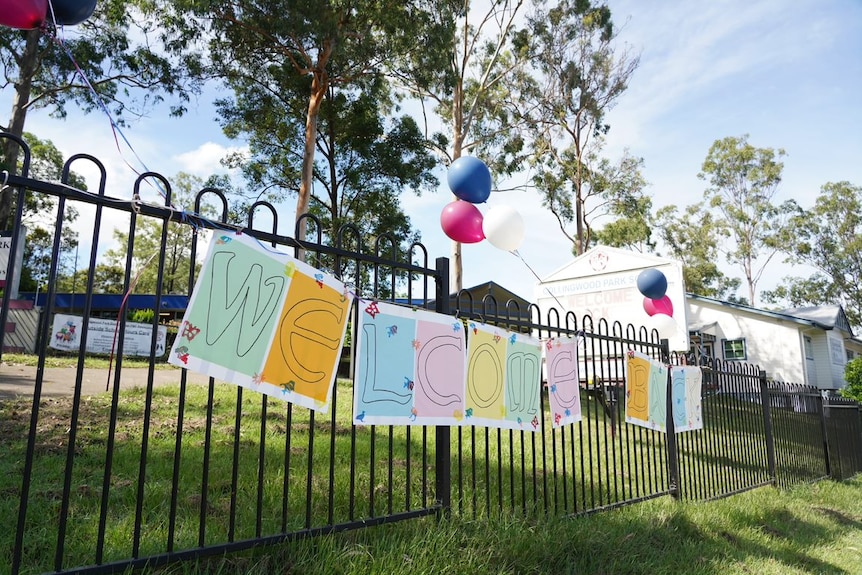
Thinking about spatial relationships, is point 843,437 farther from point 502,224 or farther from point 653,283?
point 502,224

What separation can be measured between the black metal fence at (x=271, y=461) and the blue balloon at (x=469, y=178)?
80 cm

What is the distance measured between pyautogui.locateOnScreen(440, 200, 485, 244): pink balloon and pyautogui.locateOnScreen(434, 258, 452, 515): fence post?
1.08 m

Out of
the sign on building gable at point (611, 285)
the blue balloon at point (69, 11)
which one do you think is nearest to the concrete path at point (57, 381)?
the blue balloon at point (69, 11)

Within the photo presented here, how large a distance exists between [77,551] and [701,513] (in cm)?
509

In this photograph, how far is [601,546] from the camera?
12.7 ft

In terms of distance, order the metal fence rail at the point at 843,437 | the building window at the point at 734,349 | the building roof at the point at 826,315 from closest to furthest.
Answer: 1. the metal fence rail at the point at 843,437
2. the building window at the point at 734,349
3. the building roof at the point at 826,315

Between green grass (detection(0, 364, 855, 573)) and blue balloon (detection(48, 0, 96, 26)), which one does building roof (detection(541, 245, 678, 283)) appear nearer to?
green grass (detection(0, 364, 855, 573))

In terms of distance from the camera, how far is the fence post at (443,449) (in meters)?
3.60

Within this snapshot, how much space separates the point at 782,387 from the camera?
856cm

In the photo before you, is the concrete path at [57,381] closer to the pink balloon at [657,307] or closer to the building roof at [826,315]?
the pink balloon at [657,307]

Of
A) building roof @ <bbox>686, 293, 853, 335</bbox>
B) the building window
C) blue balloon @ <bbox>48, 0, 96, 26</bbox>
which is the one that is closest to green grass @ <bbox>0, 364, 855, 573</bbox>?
blue balloon @ <bbox>48, 0, 96, 26</bbox>

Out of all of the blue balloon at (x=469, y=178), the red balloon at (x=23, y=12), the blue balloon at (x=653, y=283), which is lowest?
the blue balloon at (x=653, y=283)

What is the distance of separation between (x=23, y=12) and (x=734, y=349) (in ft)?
87.1

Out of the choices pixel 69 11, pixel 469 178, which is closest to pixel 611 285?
pixel 469 178
